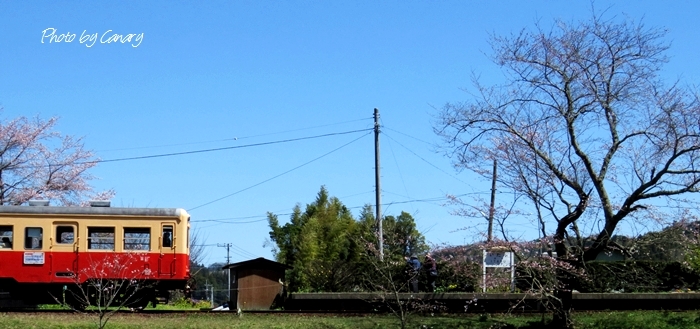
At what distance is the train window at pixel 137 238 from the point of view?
1911 cm

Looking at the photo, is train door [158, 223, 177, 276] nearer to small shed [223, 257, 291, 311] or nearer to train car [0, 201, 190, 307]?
train car [0, 201, 190, 307]

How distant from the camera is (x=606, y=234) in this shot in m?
15.5

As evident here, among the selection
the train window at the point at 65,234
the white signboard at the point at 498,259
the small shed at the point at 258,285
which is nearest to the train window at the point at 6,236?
the train window at the point at 65,234

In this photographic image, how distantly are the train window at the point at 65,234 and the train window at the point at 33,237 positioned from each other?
1.24 ft

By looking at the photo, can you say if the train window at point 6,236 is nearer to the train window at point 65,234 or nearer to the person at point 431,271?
the train window at point 65,234

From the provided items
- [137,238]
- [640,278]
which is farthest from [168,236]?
[640,278]

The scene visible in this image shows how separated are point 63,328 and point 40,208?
15.2 ft

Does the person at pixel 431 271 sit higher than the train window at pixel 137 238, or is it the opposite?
the train window at pixel 137 238

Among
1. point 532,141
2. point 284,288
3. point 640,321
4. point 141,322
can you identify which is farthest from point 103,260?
point 640,321

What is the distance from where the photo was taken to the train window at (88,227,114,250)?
18984 millimetres

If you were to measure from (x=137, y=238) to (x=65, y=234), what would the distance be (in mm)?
1577

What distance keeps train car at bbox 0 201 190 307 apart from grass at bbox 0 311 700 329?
5.19 ft

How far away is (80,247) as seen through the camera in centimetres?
1889

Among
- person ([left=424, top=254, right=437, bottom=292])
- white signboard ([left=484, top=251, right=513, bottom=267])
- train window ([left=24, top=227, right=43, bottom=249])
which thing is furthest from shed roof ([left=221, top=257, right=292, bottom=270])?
white signboard ([left=484, top=251, right=513, bottom=267])
